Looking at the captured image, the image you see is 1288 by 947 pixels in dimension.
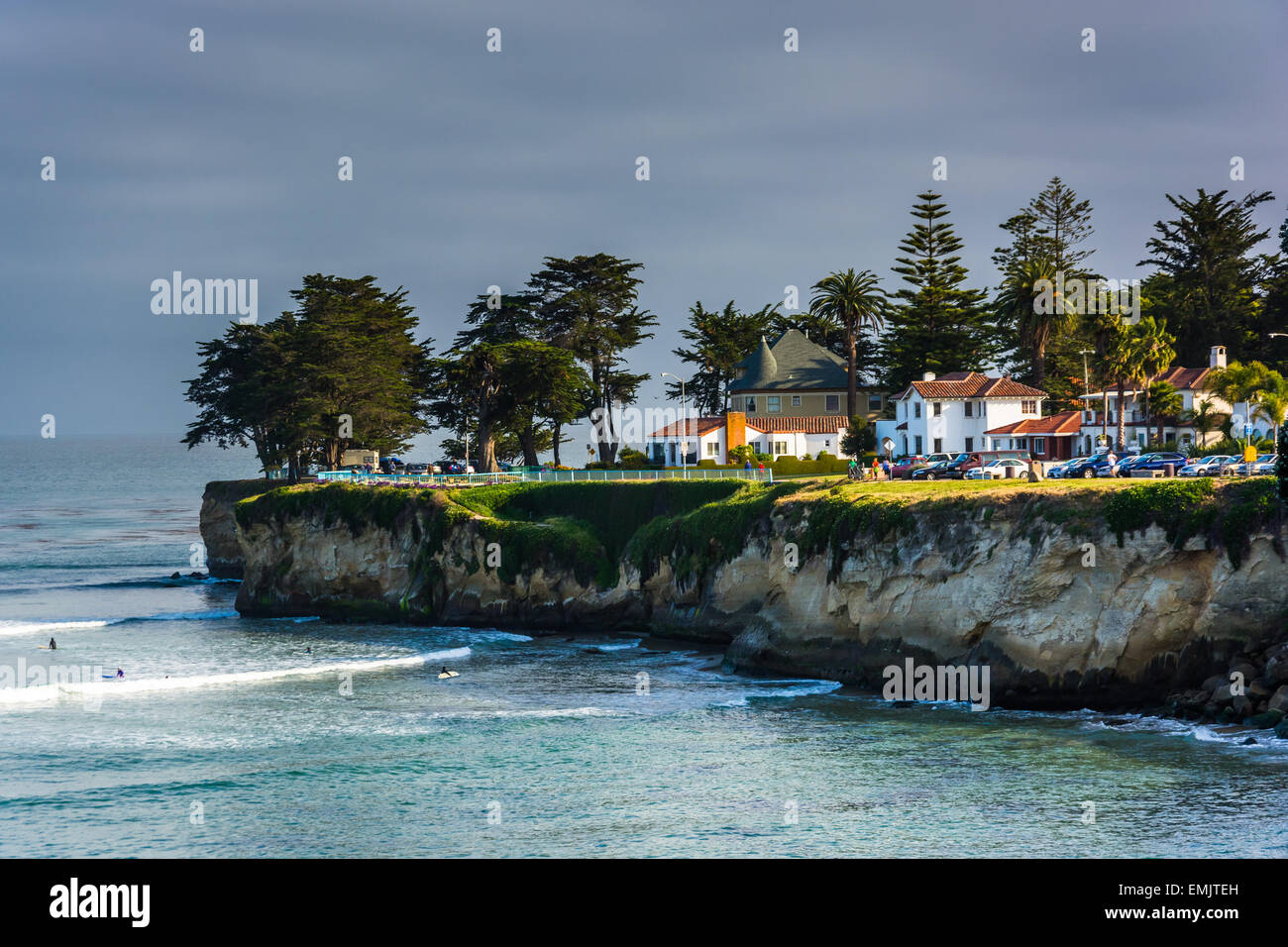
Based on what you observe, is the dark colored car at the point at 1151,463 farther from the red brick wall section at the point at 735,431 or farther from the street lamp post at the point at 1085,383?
the red brick wall section at the point at 735,431

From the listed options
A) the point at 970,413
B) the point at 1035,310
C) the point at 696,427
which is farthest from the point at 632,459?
the point at 1035,310

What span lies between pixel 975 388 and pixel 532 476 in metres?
37.4

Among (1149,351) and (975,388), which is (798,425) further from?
(1149,351)

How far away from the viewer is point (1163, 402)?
273ft

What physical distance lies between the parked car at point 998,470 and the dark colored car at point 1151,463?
4.96m

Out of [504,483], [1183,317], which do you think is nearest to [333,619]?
[504,483]

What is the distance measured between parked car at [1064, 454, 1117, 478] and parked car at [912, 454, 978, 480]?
17.6 ft

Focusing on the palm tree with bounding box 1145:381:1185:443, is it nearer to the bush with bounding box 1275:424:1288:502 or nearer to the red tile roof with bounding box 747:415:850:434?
the red tile roof with bounding box 747:415:850:434

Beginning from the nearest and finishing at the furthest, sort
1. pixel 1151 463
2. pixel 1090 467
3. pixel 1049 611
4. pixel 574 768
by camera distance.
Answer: pixel 574 768 < pixel 1049 611 < pixel 1151 463 < pixel 1090 467

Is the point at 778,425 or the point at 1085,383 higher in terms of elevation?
the point at 1085,383

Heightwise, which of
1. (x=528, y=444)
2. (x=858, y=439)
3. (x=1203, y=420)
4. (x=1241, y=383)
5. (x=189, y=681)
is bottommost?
(x=189, y=681)

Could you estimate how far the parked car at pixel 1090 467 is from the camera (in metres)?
57.4
